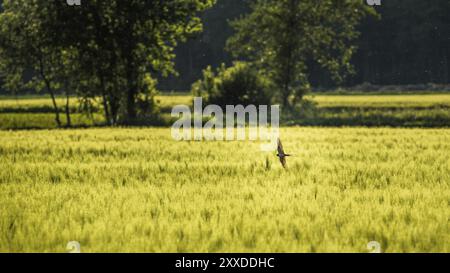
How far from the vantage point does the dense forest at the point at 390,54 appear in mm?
111750

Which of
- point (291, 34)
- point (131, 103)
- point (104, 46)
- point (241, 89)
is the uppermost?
point (291, 34)

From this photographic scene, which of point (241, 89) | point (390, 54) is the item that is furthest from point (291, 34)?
point (390, 54)

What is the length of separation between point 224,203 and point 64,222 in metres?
2.39

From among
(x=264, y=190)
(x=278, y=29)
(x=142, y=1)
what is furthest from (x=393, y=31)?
(x=264, y=190)

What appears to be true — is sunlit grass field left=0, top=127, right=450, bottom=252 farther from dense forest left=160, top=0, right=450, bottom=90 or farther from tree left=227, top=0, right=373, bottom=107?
dense forest left=160, top=0, right=450, bottom=90

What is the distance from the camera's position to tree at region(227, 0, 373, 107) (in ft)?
162

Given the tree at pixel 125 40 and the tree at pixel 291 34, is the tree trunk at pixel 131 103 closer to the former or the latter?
the tree at pixel 125 40

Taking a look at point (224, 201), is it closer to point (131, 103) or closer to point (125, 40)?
point (131, 103)

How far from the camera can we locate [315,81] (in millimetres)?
120625

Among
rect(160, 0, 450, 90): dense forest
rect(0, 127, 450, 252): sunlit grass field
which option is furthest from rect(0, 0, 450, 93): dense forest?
rect(0, 127, 450, 252): sunlit grass field

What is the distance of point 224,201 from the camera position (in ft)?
34.2

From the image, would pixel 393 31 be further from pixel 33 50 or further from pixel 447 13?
pixel 33 50

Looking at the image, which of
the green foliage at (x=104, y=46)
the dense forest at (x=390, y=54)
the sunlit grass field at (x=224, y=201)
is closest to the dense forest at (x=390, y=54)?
the dense forest at (x=390, y=54)

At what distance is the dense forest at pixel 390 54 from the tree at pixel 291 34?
62190 millimetres
